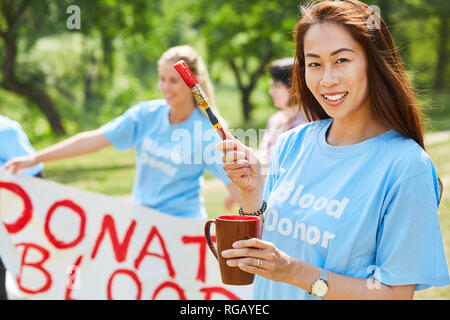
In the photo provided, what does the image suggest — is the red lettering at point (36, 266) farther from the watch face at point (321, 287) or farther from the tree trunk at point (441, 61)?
the tree trunk at point (441, 61)

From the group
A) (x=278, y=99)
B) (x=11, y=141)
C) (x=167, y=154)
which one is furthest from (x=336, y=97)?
(x=278, y=99)

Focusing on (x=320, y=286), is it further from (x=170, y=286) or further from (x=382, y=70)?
(x=170, y=286)

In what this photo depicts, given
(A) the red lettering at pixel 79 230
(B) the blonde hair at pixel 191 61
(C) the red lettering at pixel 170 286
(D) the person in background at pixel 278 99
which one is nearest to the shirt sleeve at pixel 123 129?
(B) the blonde hair at pixel 191 61

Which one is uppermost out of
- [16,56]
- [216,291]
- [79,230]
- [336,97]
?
[16,56]

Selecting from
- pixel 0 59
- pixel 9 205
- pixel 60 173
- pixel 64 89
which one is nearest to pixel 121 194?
pixel 60 173

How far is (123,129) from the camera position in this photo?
362cm

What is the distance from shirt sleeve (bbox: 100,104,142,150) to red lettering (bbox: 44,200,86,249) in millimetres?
471

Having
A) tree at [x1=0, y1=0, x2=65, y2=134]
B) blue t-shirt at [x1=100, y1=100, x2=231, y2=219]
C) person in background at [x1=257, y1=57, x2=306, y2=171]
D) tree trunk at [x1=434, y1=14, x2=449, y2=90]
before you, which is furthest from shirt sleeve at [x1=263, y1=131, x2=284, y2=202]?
tree trunk at [x1=434, y1=14, x2=449, y2=90]

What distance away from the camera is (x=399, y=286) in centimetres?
159

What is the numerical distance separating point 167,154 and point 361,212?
6.47 ft

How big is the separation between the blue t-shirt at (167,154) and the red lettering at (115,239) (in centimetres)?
20

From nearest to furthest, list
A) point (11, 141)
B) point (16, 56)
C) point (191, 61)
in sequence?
1. point (11, 141)
2. point (191, 61)
3. point (16, 56)

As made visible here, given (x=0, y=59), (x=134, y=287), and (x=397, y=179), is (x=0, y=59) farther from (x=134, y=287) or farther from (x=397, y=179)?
(x=397, y=179)

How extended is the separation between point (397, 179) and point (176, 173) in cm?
203
